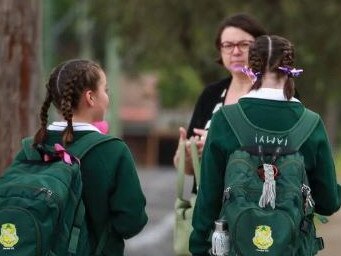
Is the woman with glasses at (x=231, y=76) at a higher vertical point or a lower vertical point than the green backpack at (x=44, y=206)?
higher

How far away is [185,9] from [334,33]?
8.76ft

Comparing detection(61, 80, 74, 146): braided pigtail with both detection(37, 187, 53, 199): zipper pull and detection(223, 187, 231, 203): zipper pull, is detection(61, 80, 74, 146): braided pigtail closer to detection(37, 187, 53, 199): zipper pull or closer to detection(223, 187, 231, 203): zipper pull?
detection(37, 187, 53, 199): zipper pull

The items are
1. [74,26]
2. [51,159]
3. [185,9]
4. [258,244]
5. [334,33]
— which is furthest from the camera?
[74,26]

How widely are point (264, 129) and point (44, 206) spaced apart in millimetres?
933

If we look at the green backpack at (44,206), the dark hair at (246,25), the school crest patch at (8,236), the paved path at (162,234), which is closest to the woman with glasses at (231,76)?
the dark hair at (246,25)

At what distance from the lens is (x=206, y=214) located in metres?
4.58

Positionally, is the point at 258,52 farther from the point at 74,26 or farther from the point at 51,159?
the point at 74,26

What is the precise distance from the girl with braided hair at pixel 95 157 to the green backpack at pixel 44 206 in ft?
0.27

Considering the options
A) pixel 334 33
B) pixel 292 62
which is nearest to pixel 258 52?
pixel 292 62

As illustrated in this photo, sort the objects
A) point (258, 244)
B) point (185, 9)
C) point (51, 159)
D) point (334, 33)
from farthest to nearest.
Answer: point (185, 9) → point (334, 33) → point (51, 159) → point (258, 244)

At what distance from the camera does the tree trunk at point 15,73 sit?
23.5 ft

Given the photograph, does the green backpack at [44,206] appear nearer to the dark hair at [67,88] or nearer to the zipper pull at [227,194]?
the dark hair at [67,88]

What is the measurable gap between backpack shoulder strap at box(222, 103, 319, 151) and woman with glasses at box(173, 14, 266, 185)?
1.17m

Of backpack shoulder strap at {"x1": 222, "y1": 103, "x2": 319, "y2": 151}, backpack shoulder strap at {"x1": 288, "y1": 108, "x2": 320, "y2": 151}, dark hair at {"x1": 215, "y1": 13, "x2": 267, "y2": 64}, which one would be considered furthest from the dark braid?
dark hair at {"x1": 215, "y1": 13, "x2": 267, "y2": 64}
